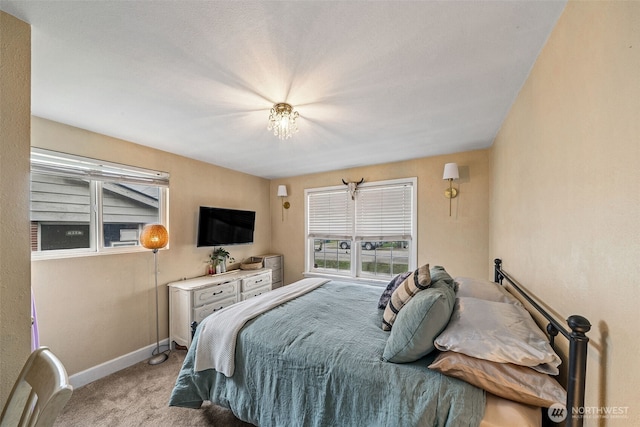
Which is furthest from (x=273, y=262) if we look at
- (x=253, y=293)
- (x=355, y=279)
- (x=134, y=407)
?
(x=134, y=407)

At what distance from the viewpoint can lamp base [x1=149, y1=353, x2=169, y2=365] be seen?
258cm

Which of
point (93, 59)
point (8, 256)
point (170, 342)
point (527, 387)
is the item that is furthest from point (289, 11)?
point (170, 342)

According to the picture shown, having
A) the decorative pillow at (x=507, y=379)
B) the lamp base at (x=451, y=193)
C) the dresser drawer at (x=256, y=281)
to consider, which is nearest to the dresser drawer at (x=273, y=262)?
the dresser drawer at (x=256, y=281)

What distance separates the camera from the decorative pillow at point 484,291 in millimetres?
1585

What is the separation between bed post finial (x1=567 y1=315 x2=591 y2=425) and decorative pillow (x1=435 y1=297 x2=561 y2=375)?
0.15 meters

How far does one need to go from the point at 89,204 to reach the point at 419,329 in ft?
10.4

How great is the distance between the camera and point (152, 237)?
259 cm

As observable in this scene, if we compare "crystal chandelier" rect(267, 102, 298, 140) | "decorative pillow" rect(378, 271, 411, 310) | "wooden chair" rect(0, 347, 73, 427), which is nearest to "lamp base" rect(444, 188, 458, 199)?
"decorative pillow" rect(378, 271, 411, 310)

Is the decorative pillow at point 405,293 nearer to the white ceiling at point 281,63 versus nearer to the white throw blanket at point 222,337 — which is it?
the white throw blanket at point 222,337

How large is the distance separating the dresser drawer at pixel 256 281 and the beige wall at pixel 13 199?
2.35 m

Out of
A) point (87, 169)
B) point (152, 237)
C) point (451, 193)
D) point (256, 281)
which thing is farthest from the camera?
point (256, 281)

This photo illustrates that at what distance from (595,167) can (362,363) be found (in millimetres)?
1331

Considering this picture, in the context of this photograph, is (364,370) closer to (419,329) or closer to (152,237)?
(419,329)

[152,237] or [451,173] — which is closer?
[152,237]
